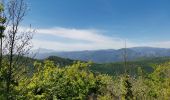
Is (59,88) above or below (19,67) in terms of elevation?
below

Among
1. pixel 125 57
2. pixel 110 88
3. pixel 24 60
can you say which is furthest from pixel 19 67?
pixel 110 88

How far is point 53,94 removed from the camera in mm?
42281

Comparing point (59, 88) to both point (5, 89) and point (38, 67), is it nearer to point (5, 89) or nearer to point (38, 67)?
point (38, 67)

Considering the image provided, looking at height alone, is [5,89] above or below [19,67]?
below

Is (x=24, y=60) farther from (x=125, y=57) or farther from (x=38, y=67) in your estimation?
(x=38, y=67)

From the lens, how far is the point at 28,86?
36.8 m

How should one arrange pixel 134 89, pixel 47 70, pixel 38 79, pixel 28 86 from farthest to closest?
pixel 134 89 < pixel 47 70 < pixel 38 79 < pixel 28 86

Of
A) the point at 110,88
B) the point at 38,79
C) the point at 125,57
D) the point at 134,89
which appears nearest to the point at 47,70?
the point at 38,79

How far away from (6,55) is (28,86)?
364 inches

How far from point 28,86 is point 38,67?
591 inches

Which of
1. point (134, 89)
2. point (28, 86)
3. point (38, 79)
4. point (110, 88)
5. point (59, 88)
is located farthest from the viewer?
point (110, 88)

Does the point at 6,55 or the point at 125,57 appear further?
the point at 125,57

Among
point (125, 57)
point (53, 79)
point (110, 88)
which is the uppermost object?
point (125, 57)

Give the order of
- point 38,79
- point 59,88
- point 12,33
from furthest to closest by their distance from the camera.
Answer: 1. point 59,88
2. point 38,79
3. point 12,33
